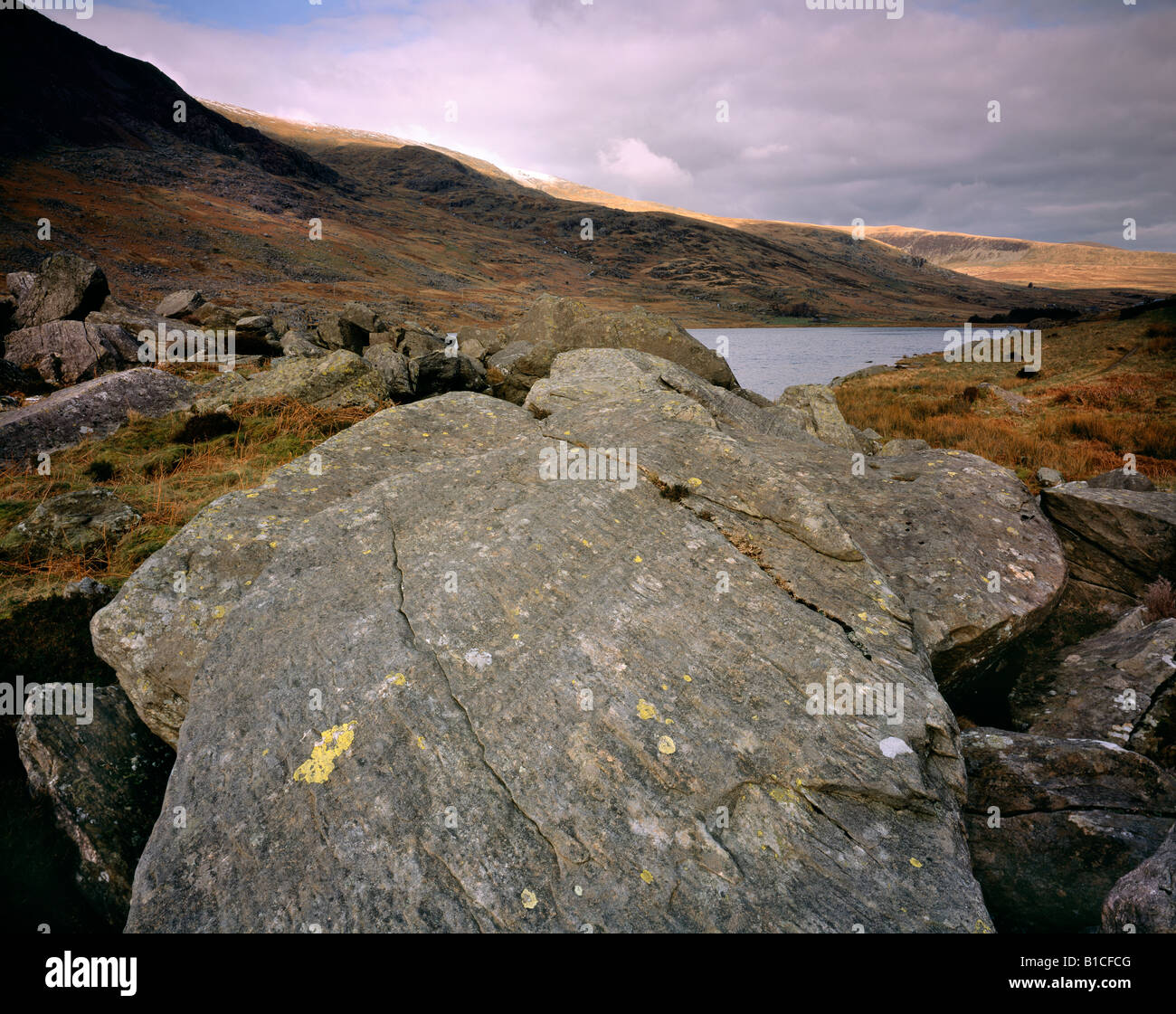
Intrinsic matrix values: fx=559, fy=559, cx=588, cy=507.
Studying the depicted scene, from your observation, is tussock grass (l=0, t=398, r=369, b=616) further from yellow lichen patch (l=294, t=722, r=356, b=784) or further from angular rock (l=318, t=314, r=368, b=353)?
angular rock (l=318, t=314, r=368, b=353)

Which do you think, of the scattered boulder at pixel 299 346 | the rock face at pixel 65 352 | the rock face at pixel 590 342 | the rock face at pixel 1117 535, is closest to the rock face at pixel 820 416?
the rock face at pixel 590 342

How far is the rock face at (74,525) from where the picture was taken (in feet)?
25.5

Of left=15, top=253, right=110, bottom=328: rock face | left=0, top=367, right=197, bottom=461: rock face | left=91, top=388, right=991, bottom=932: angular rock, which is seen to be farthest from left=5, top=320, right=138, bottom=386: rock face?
left=91, top=388, right=991, bottom=932: angular rock

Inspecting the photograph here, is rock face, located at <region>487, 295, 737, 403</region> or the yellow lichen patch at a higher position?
rock face, located at <region>487, 295, 737, 403</region>

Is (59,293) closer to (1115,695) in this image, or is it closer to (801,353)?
(1115,695)

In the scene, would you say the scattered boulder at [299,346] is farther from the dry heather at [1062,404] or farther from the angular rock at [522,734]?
the dry heather at [1062,404]

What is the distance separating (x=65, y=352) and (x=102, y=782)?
19.7 metres

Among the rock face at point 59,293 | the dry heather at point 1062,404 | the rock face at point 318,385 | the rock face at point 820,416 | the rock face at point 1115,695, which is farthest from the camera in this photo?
the rock face at point 59,293

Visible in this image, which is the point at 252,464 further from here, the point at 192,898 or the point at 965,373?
the point at 965,373

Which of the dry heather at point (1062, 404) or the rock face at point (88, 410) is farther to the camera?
the dry heather at point (1062, 404)

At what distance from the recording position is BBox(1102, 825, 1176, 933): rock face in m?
3.16

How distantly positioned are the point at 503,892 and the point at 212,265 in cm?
8478

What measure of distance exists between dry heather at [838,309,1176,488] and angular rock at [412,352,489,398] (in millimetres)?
16470

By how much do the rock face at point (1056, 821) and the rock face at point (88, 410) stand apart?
16.4m
